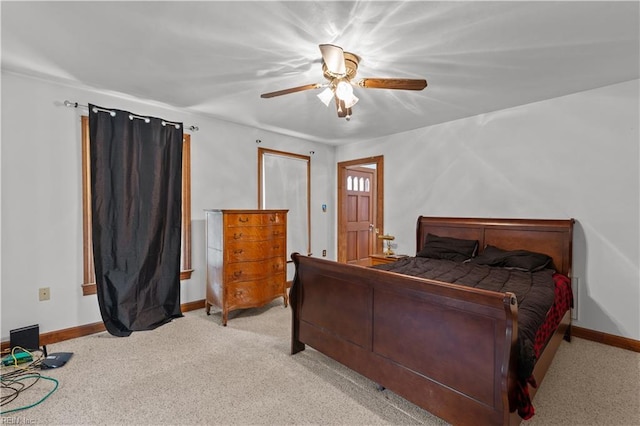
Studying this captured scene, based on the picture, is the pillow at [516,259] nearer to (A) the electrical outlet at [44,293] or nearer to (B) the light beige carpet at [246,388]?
(B) the light beige carpet at [246,388]

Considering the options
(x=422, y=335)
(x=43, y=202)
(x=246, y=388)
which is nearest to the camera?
(x=422, y=335)

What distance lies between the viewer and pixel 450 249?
3.60m

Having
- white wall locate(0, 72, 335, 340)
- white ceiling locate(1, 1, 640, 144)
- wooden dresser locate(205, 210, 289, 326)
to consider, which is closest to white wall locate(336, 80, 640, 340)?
white ceiling locate(1, 1, 640, 144)

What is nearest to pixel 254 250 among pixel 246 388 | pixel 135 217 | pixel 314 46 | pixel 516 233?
pixel 135 217

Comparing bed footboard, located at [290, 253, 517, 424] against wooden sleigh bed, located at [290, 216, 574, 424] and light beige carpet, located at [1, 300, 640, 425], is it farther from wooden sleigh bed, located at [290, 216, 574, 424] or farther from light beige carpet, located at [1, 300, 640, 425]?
light beige carpet, located at [1, 300, 640, 425]

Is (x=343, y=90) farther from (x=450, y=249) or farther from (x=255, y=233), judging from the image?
(x=450, y=249)

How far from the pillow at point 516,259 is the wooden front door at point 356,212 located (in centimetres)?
201

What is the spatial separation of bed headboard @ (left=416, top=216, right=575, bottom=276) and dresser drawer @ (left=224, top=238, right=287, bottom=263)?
6.34 ft

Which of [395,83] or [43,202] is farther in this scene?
[43,202]

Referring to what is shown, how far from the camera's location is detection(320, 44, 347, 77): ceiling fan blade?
1.73 m

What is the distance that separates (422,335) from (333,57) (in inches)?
66.9

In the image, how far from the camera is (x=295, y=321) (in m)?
2.69

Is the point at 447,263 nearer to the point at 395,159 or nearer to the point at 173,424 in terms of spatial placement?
the point at 395,159

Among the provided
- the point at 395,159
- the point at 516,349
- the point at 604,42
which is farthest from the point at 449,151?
the point at 516,349
